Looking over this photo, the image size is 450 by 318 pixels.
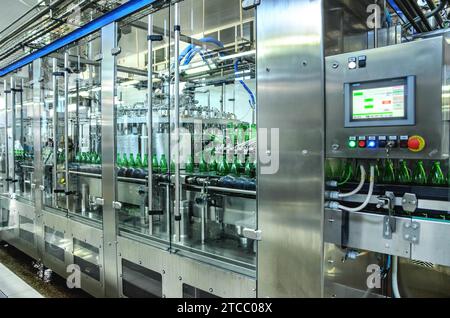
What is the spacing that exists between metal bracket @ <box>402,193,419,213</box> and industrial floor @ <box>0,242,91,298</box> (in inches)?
73.3

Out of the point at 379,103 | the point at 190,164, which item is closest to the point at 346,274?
the point at 379,103

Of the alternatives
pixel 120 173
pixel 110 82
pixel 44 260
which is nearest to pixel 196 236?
pixel 120 173

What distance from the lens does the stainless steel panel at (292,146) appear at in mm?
1238

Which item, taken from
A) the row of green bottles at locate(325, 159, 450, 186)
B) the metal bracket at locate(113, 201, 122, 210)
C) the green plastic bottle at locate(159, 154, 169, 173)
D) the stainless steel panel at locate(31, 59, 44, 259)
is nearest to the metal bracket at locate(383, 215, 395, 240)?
the row of green bottles at locate(325, 159, 450, 186)

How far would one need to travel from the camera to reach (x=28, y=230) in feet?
11.1

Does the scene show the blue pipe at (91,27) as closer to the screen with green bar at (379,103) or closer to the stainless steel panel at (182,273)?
the screen with green bar at (379,103)

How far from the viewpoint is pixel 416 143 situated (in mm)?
1051

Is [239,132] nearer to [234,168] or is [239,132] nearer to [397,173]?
[234,168]

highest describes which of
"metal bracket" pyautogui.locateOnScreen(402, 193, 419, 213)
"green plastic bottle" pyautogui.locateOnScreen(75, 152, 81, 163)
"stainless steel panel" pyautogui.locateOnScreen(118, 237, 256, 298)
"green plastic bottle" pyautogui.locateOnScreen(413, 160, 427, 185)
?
"green plastic bottle" pyautogui.locateOnScreen(75, 152, 81, 163)

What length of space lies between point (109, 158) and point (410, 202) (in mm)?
1892

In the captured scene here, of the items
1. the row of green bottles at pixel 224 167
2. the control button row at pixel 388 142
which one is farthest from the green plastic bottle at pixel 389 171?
the row of green bottles at pixel 224 167

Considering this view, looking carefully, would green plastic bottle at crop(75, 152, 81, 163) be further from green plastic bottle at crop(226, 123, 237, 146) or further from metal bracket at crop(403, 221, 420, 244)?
metal bracket at crop(403, 221, 420, 244)

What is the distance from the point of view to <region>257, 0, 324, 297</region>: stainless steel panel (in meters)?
1.24

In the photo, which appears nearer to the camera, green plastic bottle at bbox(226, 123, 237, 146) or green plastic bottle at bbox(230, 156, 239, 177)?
green plastic bottle at bbox(230, 156, 239, 177)
